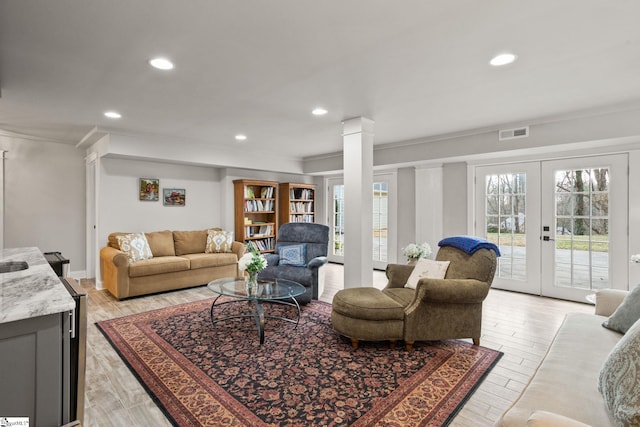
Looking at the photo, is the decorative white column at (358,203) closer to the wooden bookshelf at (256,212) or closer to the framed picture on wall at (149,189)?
the wooden bookshelf at (256,212)

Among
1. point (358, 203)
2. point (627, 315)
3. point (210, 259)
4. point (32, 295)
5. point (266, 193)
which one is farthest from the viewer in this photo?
point (266, 193)

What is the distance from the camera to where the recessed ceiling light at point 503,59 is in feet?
7.46

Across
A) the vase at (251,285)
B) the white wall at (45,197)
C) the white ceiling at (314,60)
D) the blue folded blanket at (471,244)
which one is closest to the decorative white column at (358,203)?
the white ceiling at (314,60)

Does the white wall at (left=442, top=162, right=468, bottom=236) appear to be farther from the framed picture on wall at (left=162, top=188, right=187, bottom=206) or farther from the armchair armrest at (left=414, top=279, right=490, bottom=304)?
the framed picture on wall at (left=162, top=188, right=187, bottom=206)

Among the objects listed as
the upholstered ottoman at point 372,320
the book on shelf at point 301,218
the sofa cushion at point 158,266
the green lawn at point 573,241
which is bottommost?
the upholstered ottoman at point 372,320

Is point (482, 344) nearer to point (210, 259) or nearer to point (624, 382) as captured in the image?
point (624, 382)

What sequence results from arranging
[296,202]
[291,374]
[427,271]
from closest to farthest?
1. [291,374]
2. [427,271]
3. [296,202]

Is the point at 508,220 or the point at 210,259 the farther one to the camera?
the point at 210,259

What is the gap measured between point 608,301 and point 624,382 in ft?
5.09

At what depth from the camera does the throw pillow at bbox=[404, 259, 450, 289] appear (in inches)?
128

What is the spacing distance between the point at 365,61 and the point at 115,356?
3.11m

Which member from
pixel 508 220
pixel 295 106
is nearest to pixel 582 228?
pixel 508 220

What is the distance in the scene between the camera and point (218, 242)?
5.58 metres

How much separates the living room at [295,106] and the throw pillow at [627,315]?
162cm
